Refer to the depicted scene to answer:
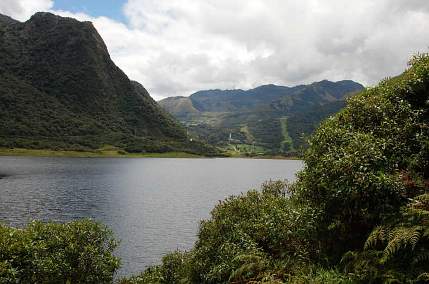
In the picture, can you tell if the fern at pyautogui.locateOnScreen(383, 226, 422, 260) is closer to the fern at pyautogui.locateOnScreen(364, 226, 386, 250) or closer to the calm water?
the fern at pyautogui.locateOnScreen(364, 226, 386, 250)

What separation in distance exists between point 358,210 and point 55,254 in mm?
21113

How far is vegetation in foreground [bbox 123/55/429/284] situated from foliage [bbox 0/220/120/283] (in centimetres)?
827

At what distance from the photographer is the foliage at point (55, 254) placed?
88.2 feet

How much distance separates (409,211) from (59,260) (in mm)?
23335

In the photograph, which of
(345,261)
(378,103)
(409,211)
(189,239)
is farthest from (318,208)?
(189,239)

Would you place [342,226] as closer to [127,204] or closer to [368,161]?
[368,161]

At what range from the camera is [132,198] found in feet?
416

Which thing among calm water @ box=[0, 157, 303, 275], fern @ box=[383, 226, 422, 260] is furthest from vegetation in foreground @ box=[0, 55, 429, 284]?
calm water @ box=[0, 157, 303, 275]

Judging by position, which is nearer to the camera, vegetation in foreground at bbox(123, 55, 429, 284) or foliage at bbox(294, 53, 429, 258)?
vegetation in foreground at bbox(123, 55, 429, 284)

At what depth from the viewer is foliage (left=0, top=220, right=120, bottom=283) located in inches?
1059

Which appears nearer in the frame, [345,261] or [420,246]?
[420,246]

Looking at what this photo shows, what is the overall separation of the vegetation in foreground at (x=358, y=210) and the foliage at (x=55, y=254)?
27.1ft

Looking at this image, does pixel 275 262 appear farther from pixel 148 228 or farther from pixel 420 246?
pixel 148 228

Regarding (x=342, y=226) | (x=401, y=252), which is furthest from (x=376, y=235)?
(x=342, y=226)
